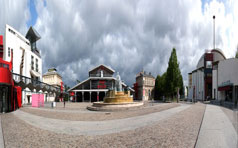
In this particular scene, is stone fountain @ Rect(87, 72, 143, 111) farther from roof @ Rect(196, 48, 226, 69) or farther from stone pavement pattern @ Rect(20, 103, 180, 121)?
roof @ Rect(196, 48, 226, 69)

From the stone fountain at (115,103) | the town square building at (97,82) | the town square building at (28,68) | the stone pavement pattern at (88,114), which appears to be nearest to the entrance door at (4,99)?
the stone pavement pattern at (88,114)

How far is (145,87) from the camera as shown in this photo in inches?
2089

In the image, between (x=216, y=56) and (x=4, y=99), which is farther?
(x=216, y=56)

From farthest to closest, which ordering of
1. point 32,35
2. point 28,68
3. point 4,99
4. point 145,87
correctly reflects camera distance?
point 145,87 → point 32,35 → point 28,68 → point 4,99

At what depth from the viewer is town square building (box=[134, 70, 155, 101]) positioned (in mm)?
52206

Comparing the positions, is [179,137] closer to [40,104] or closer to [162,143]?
[162,143]

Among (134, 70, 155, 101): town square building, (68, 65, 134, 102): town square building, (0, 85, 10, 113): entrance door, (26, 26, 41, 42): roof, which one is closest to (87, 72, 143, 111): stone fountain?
(0, 85, 10, 113): entrance door

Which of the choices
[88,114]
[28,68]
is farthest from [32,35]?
[88,114]

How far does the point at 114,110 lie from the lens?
16094mm

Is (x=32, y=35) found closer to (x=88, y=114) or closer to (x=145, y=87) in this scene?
(x=88, y=114)

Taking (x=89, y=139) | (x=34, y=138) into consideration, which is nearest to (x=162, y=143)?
(x=89, y=139)

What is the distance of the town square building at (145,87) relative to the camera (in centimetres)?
5221

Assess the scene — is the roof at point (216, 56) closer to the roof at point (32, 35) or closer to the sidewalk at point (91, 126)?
the sidewalk at point (91, 126)

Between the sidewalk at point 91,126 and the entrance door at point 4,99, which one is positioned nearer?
the sidewalk at point 91,126
